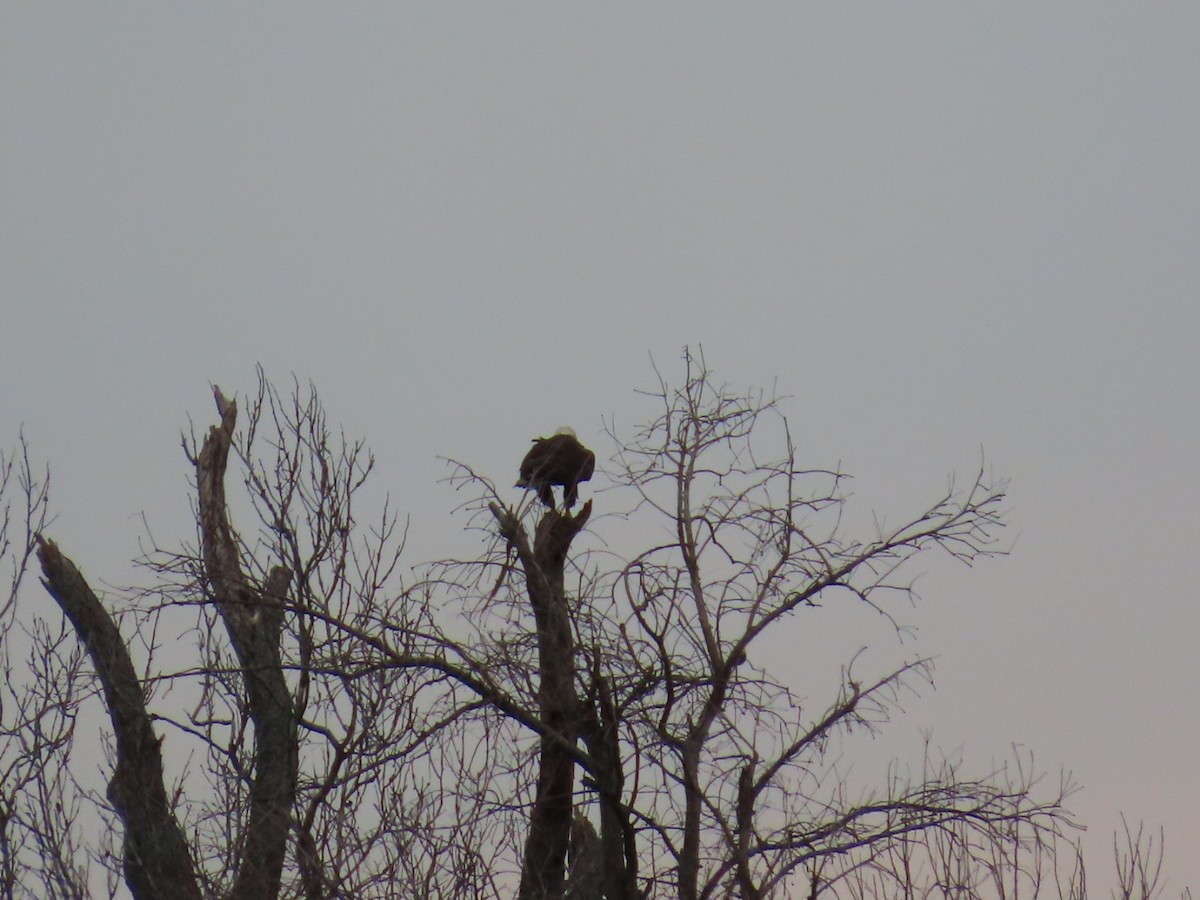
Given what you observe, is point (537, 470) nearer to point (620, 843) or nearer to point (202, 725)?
point (620, 843)

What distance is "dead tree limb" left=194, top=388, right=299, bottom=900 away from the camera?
877 centimetres

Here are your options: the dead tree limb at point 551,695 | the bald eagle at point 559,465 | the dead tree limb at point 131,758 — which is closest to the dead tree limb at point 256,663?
the dead tree limb at point 131,758

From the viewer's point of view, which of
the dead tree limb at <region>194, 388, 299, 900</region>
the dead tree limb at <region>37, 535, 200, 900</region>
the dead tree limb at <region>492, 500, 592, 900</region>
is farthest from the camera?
the dead tree limb at <region>37, 535, 200, 900</region>

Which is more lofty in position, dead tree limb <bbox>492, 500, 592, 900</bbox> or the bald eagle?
the bald eagle

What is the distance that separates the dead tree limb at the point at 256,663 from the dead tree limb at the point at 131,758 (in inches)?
28.8

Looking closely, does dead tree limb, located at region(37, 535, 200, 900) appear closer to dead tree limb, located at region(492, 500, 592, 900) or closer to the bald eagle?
dead tree limb, located at region(492, 500, 592, 900)

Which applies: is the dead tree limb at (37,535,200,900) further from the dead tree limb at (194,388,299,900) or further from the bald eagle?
the bald eagle

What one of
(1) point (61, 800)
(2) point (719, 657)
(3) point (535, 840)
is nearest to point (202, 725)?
(1) point (61, 800)

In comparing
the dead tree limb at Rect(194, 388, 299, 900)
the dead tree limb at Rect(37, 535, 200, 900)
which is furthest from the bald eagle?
the dead tree limb at Rect(37, 535, 200, 900)

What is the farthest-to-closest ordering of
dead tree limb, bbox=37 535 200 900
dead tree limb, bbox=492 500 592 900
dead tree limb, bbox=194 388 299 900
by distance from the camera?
dead tree limb, bbox=37 535 200 900 → dead tree limb, bbox=194 388 299 900 → dead tree limb, bbox=492 500 592 900

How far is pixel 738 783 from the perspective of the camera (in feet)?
24.4

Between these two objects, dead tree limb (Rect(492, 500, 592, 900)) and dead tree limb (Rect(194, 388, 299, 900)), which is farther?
dead tree limb (Rect(194, 388, 299, 900))

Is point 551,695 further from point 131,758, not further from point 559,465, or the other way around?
point 131,758

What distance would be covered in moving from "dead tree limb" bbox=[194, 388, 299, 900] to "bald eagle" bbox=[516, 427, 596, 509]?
6.08 ft
